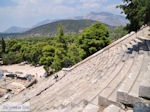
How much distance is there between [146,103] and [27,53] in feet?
134

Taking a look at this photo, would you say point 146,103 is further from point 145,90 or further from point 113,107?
point 113,107

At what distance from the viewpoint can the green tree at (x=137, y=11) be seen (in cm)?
483

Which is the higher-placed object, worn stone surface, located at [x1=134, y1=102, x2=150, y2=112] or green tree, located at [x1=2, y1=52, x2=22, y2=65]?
worn stone surface, located at [x1=134, y1=102, x2=150, y2=112]

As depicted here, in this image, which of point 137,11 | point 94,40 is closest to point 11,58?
point 94,40

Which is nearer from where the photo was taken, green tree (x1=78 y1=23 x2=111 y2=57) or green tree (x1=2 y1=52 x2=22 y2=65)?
green tree (x1=78 y1=23 x2=111 y2=57)

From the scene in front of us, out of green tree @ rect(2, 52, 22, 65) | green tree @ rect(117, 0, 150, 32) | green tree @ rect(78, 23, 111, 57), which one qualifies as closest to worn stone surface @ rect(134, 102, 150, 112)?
green tree @ rect(117, 0, 150, 32)

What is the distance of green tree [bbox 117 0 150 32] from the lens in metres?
4.83

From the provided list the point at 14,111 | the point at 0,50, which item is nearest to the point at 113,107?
the point at 14,111

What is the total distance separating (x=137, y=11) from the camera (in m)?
5.49

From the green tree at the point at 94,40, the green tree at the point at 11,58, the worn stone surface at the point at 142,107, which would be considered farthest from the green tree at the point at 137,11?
the green tree at the point at 11,58

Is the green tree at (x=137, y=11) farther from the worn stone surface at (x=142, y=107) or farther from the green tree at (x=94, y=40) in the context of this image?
the green tree at (x=94, y=40)

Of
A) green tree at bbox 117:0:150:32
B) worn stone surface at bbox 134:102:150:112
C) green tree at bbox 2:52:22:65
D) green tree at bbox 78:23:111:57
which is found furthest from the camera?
green tree at bbox 2:52:22:65

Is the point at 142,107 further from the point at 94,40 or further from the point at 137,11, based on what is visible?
the point at 94,40

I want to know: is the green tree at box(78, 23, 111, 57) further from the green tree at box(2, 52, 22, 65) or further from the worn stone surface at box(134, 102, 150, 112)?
the green tree at box(2, 52, 22, 65)
